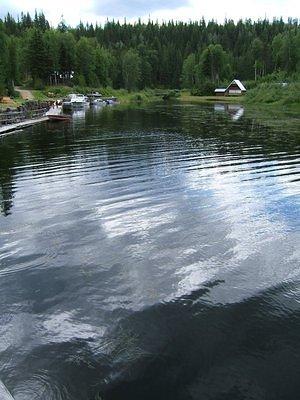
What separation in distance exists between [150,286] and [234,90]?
519 ft

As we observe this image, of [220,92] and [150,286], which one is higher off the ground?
[220,92]

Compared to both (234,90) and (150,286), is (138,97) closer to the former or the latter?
(234,90)

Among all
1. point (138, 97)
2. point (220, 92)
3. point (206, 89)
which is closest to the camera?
point (138, 97)

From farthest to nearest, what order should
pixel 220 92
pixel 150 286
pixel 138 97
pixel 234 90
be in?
pixel 220 92 < pixel 234 90 < pixel 138 97 < pixel 150 286

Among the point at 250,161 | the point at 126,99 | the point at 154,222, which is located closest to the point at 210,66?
the point at 126,99

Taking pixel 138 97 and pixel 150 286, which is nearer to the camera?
pixel 150 286

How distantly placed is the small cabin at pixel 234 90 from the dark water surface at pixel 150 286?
140905 mm

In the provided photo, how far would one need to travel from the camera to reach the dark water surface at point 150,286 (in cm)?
890

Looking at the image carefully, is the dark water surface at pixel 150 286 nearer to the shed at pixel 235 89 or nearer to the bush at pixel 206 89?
the shed at pixel 235 89

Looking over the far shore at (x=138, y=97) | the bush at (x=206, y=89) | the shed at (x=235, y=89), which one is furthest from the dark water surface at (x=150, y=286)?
the bush at (x=206, y=89)

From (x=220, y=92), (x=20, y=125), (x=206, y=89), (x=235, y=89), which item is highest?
(x=206, y=89)

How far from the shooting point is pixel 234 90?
16188 centimetres

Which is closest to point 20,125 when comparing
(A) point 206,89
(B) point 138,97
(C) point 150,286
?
(C) point 150,286

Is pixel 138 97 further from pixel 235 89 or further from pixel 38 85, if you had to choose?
pixel 38 85
